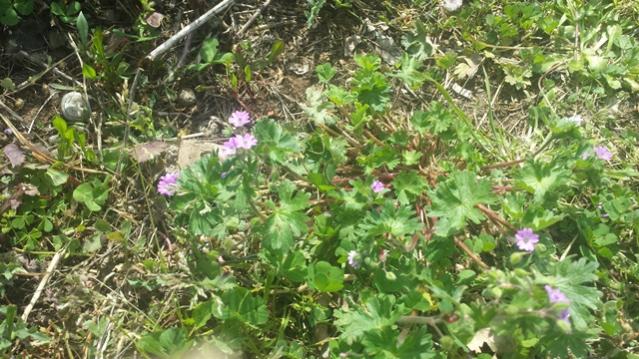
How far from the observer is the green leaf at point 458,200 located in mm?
2303

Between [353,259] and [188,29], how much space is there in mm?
1342

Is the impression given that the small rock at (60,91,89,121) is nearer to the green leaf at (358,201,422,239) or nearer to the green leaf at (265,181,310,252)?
the green leaf at (265,181,310,252)

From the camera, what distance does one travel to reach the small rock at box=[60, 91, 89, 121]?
2.79m

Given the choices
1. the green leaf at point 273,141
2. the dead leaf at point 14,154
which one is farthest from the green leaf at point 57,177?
the green leaf at point 273,141

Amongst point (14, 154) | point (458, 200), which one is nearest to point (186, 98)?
point (14, 154)

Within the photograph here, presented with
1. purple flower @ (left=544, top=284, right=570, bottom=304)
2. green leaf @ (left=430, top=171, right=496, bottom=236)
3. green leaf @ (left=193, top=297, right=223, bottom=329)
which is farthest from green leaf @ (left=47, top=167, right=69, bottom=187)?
purple flower @ (left=544, top=284, right=570, bottom=304)

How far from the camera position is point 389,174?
2.62 meters

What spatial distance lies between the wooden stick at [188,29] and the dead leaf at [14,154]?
2.22 feet

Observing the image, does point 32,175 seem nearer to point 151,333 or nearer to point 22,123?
Result: point 22,123

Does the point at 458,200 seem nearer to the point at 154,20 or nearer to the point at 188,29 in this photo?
the point at 188,29

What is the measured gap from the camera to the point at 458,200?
2.34 metres

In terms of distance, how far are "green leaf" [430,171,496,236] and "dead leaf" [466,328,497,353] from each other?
1.45 feet

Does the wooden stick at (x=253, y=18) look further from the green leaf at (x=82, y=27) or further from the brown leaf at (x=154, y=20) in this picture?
the green leaf at (x=82, y=27)

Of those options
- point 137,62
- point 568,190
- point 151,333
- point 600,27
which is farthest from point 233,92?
point 600,27
